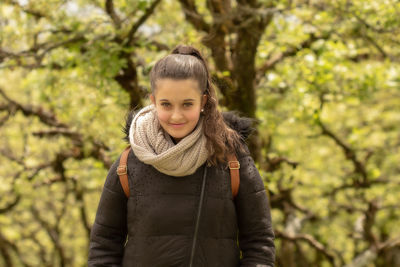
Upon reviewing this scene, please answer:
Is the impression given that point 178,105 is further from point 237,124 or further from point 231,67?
point 231,67

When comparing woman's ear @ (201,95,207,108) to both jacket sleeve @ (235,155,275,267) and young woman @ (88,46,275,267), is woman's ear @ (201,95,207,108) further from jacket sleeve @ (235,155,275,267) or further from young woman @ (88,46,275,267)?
jacket sleeve @ (235,155,275,267)

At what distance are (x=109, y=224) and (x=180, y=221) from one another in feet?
1.20

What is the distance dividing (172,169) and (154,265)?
1.48 feet

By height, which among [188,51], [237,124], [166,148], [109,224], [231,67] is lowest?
[109,224]

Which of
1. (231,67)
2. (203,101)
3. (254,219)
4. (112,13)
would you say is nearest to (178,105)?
(203,101)

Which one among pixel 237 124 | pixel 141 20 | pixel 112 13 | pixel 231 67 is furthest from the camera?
pixel 112 13

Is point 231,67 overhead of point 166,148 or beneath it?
overhead

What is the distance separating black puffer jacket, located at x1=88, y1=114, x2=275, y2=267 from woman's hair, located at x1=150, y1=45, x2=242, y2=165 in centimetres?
9

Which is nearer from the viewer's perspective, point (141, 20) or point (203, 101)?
point (203, 101)

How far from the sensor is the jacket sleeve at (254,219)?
229 centimetres

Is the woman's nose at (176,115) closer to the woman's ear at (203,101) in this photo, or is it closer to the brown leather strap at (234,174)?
the woman's ear at (203,101)

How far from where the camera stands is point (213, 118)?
2354 mm

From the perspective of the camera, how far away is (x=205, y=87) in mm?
2334

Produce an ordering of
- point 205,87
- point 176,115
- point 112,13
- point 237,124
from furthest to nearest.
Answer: point 112,13 < point 237,124 < point 205,87 < point 176,115
